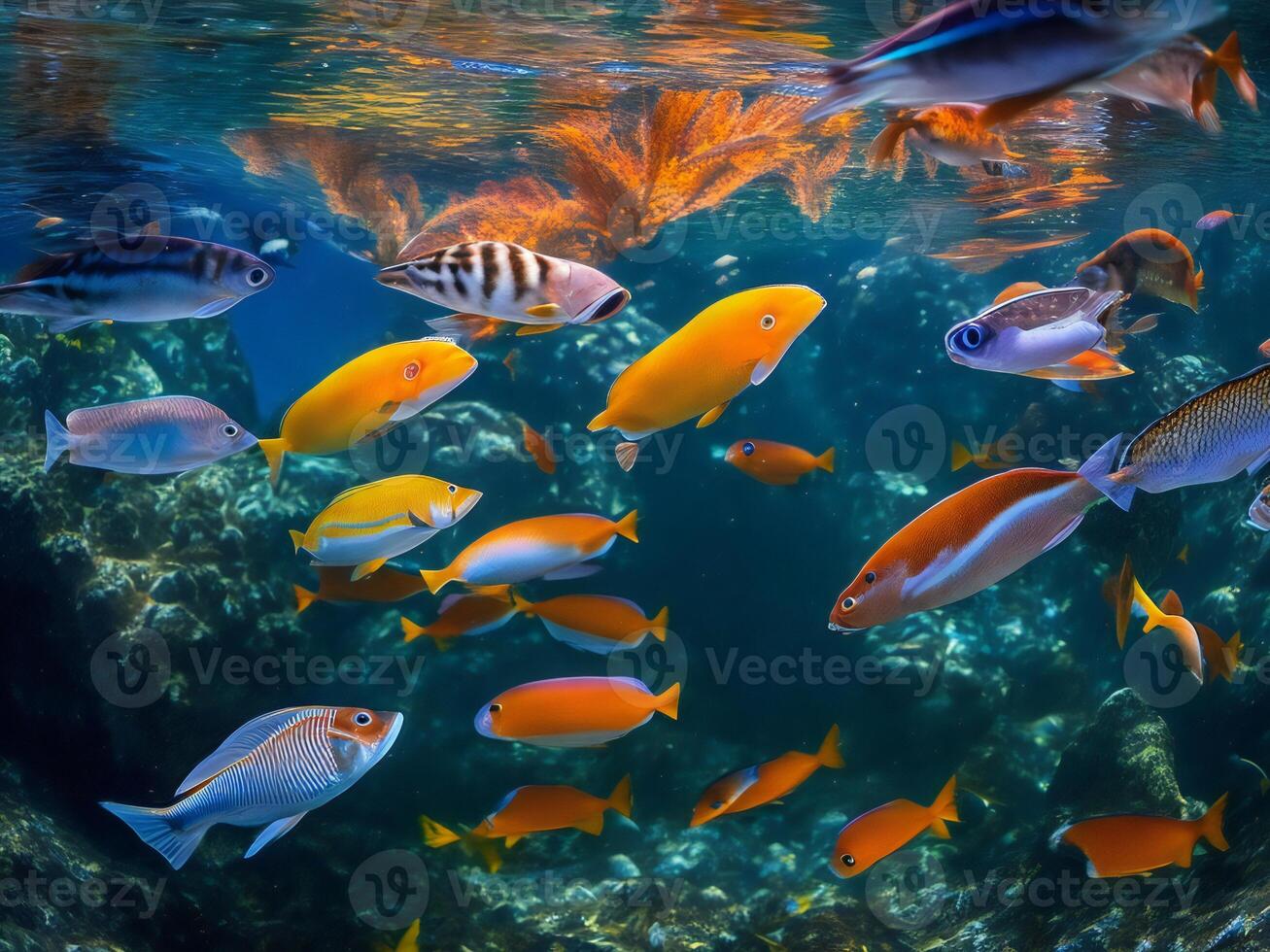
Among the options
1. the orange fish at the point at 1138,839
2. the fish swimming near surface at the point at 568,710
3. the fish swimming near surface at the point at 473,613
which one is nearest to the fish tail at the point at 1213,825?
the orange fish at the point at 1138,839

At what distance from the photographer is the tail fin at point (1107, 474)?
5.98ft

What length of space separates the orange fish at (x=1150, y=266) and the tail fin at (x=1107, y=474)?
2792mm

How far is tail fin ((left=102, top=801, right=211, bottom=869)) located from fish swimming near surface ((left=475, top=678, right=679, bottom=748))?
53.1 inches

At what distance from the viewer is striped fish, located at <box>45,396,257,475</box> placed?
3592 mm

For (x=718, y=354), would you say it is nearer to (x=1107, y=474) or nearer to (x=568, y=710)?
(x=1107, y=474)

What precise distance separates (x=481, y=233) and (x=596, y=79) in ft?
7.71

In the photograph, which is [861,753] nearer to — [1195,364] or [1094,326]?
[1094,326]

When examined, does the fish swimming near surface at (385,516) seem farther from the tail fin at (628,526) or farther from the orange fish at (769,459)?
the orange fish at (769,459)

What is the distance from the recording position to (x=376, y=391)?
3186mm

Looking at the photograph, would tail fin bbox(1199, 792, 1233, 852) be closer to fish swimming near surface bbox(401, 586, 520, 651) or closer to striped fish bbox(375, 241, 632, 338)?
fish swimming near surface bbox(401, 586, 520, 651)

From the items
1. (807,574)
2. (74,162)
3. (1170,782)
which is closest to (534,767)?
(807,574)

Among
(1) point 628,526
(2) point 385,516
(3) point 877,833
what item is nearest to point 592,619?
(1) point 628,526

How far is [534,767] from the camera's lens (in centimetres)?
780

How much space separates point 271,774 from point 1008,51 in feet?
11.0
